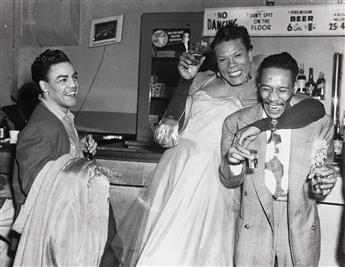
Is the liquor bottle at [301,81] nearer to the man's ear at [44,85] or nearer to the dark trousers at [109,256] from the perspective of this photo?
the dark trousers at [109,256]

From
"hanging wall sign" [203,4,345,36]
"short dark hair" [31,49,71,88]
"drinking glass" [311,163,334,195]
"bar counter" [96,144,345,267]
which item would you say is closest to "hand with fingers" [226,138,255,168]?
"drinking glass" [311,163,334,195]

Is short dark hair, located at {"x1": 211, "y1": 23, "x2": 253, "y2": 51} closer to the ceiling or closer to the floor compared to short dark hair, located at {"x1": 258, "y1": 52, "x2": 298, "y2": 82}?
closer to the ceiling

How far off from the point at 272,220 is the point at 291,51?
2860 millimetres

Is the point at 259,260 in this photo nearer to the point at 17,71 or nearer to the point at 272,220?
the point at 272,220

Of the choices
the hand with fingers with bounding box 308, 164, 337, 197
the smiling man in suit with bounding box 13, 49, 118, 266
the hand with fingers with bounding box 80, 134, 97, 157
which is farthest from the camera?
the hand with fingers with bounding box 80, 134, 97, 157

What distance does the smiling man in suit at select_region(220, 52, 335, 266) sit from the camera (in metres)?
1.96

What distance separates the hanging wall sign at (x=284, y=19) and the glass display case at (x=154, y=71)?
1.50 feet

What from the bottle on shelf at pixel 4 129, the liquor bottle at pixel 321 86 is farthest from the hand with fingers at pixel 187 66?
the liquor bottle at pixel 321 86

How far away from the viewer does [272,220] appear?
79.3 inches

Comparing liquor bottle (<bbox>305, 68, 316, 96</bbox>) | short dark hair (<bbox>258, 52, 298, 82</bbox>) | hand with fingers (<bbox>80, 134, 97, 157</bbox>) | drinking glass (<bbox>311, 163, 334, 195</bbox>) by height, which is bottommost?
A: drinking glass (<bbox>311, 163, 334, 195</bbox>)

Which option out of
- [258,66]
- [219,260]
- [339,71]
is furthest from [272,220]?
[339,71]

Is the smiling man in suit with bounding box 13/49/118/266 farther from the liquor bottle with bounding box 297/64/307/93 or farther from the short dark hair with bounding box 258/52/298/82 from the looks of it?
the liquor bottle with bounding box 297/64/307/93

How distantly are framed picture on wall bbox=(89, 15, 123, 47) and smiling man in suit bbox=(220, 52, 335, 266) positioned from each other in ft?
10.7

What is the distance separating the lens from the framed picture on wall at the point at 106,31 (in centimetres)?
503
